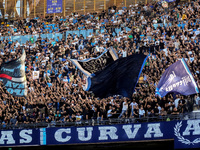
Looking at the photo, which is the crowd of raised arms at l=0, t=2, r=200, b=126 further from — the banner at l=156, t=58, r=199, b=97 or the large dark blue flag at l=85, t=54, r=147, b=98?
the large dark blue flag at l=85, t=54, r=147, b=98

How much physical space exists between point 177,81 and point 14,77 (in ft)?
30.6

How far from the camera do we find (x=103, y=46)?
30047mm

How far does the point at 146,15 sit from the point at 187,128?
1225cm

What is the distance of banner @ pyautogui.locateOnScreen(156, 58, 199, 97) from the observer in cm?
2033

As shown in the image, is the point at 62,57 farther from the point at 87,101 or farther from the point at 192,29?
the point at 192,29

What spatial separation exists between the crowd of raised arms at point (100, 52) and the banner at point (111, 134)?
2.16 feet

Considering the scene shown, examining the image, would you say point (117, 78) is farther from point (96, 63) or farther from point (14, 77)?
point (14, 77)

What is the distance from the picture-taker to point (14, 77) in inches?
997

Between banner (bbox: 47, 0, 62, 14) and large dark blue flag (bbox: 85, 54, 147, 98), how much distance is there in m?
18.8

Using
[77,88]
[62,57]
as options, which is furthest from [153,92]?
[62,57]

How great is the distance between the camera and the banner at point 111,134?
21.8 m

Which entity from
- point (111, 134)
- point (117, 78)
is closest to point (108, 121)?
point (111, 134)

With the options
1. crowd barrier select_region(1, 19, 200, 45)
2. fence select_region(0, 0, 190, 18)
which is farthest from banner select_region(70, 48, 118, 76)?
fence select_region(0, 0, 190, 18)

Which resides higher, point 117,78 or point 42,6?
point 42,6
